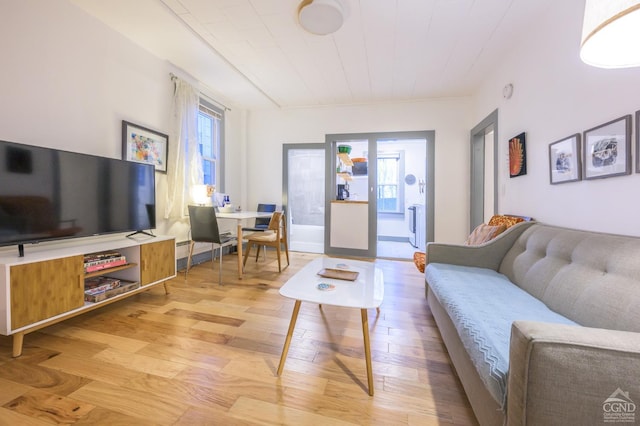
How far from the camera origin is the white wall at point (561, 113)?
54.7 inches

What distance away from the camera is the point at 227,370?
1462 millimetres

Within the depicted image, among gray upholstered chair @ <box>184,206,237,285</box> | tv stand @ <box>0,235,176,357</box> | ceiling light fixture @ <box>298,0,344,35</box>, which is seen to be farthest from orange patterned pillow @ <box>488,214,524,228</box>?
tv stand @ <box>0,235,176,357</box>

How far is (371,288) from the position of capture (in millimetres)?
1604

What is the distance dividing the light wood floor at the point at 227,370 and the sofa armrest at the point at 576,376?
1.97 feet

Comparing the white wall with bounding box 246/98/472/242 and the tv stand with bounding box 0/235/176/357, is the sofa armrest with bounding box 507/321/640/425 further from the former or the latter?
the white wall with bounding box 246/98/472/242

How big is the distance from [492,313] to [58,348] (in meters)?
2.65

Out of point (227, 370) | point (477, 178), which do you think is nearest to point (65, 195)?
point (227, 370)

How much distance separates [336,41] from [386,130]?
190 centimetres

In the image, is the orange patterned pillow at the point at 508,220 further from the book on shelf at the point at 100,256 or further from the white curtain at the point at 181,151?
the white curtain at the point at 181,151

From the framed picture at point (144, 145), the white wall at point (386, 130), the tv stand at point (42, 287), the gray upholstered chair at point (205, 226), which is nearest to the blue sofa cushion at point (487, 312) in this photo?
the white wall at point (386, 130)

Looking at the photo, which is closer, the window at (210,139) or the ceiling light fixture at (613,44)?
the ceiling light fixture at (613,44)

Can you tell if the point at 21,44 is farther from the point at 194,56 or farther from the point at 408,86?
the point at 408,86

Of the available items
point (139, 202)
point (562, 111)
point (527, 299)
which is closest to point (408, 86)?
point (562, 111)
